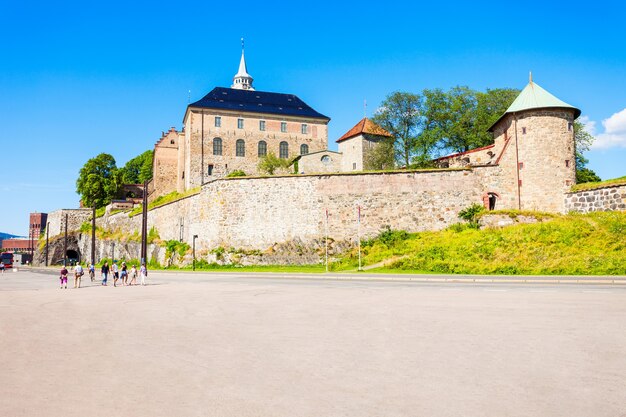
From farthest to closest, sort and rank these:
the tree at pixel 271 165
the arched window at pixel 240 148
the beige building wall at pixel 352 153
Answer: the arched window at pixel 240 148 < the tree at pixel 271 165 < the beige building wall at pixel 352 153

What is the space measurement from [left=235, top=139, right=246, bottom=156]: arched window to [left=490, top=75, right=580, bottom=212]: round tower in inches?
1545

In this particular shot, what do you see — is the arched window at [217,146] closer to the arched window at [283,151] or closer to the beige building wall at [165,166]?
the arched window at [283,151]

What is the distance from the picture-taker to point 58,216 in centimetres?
8275

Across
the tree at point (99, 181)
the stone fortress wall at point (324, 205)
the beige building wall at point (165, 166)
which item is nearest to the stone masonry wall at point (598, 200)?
the stone fortress wall at point (324, 205)

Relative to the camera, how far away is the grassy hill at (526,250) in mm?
25891

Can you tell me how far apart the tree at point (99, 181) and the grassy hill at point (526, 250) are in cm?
5685

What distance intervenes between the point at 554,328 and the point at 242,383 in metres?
7.19

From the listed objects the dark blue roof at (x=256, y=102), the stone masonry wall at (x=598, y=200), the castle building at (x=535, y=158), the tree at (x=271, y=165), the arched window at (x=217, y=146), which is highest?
the dark blue roof at (x=256, y=102)

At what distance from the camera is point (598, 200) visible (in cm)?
3362

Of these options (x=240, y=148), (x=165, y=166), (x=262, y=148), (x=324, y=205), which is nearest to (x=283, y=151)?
(x=262, y=148)

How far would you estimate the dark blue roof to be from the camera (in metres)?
68.3

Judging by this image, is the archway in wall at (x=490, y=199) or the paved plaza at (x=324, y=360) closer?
the paved plaza at (x=324, y=360)

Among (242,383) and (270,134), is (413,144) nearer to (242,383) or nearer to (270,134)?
(270,134)

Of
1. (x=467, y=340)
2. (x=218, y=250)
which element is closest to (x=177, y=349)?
(x=467, y=340)
